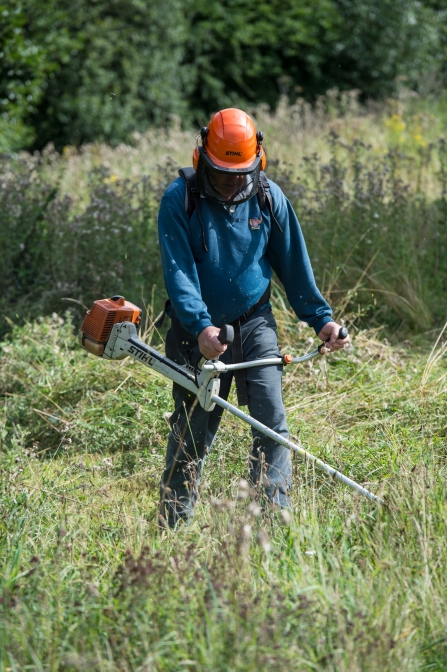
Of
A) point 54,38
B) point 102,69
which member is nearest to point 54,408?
point 54,38

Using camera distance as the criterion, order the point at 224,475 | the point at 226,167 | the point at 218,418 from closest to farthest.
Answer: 1. the point at 226,167
2. the point at 224,475
3. the point at 218,418

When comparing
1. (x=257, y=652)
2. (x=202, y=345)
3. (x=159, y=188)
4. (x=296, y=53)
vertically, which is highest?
(x=202, y=345)

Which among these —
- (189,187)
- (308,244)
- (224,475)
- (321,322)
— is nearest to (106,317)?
(189,187)

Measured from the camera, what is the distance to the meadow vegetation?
258cm

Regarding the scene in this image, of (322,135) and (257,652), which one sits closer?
(257,652)

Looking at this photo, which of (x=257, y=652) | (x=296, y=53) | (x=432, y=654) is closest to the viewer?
(x=257, y=652)

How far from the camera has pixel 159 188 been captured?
725 centimetres

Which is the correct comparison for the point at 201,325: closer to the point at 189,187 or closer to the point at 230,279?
the point at 230,279

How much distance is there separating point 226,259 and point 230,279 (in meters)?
0.09

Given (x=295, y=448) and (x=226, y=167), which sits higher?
(x=226, y=167)

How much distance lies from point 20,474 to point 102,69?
1122cm

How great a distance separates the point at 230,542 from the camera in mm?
2898

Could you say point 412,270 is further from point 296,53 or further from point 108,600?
point 296,53

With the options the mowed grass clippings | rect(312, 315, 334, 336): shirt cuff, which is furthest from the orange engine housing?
rect(312, 315, 334, 336): shirt cuff
